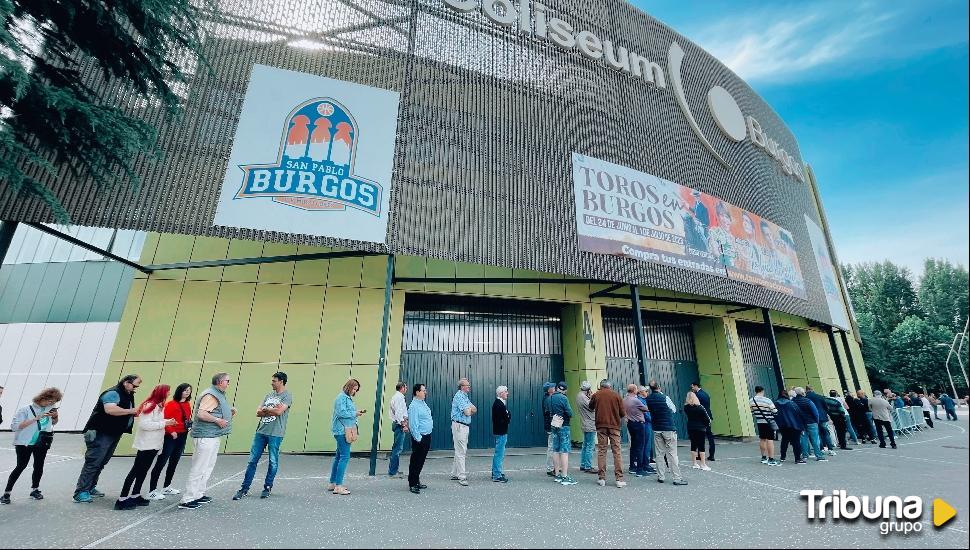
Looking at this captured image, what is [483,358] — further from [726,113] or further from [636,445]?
[726,113]

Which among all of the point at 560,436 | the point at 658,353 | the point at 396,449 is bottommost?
the point at 396,449

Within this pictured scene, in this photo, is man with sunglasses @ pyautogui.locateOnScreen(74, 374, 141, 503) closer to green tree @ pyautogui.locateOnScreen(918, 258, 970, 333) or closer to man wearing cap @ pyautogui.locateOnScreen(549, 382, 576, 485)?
man wearing cap @ pyautogui.locateOnScreen(549, 382, 576, 485)

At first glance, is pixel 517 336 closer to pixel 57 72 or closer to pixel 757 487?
pixel 757 487

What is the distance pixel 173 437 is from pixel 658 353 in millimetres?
14269

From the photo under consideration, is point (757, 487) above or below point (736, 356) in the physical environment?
below

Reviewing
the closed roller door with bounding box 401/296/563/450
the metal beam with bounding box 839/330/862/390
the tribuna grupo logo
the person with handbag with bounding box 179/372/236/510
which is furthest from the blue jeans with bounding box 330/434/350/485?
the metal beam with bounding box 839/330/862/390

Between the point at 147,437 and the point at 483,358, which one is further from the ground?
the point at 483,358

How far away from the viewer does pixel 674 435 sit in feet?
22.2

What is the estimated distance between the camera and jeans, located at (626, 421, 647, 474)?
7492 mm

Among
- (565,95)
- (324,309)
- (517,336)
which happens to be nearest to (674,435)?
(517,336)

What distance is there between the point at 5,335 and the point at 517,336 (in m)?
17.8

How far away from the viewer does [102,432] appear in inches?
193

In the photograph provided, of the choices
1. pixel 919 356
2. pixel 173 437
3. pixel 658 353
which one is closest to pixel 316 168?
pixel 173 437

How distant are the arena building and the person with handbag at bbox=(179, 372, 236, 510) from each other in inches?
109
